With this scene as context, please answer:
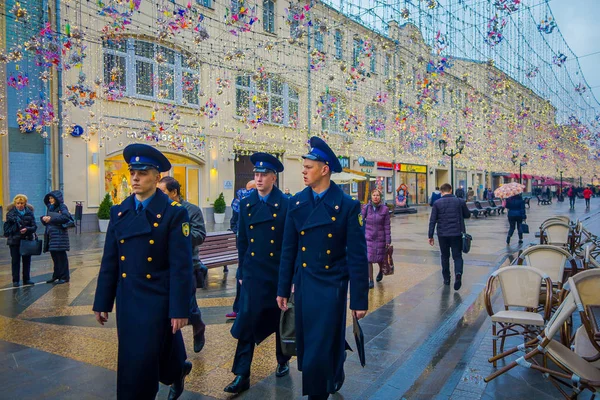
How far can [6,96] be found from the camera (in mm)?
15391

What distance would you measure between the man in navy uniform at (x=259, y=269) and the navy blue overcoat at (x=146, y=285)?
0.75 meters

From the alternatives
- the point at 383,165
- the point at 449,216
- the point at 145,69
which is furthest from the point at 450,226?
the point at 383,165

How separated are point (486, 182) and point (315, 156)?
180ft

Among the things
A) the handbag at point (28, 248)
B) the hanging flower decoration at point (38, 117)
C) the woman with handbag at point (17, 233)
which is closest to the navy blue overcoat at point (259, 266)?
the handbag at point (28, 248)

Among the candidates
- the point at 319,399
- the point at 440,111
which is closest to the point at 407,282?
the point at 319,399

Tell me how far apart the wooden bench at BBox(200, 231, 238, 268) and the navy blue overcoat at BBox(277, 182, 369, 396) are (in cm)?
462

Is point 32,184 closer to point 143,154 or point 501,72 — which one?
point 143,154

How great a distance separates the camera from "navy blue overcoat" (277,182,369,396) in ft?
10.3

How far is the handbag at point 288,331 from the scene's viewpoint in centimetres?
352

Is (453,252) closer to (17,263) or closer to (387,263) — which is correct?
(387,263)

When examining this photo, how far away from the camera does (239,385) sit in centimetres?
372

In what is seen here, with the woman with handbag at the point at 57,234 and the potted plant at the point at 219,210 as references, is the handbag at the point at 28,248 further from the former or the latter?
the potted plant at the point at 219,210

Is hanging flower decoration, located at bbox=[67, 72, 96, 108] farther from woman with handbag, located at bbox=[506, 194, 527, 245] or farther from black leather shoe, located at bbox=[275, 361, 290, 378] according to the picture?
woman with handbag, located at bbox=[506, 194, 527, 245]

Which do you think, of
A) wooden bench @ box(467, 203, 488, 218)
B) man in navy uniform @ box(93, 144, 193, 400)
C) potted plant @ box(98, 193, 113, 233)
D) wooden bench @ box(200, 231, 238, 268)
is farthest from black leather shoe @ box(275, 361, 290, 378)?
wooden bench @ box(467, 203, 488, 218)
